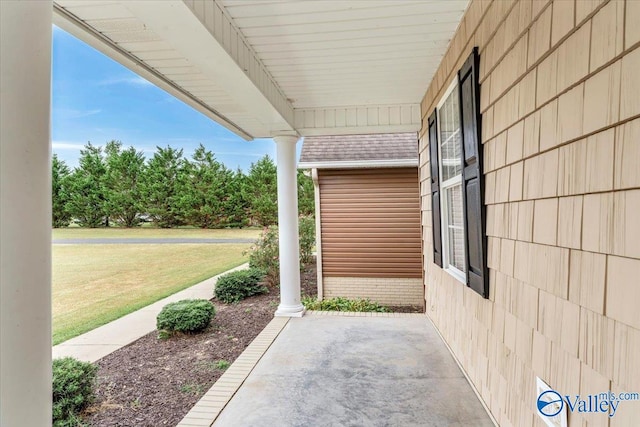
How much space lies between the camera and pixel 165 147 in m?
17.8

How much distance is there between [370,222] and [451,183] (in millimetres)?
3847

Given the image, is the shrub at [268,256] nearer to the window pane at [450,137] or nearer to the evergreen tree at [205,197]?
the window pane at [450,137]

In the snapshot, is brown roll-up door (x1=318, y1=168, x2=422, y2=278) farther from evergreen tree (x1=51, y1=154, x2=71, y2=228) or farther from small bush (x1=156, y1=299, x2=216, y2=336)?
evergreen tree (x1=51, y1=154, x2=71, y2=228)

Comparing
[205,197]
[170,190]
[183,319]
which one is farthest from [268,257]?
[170,190]

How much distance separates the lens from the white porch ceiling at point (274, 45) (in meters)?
2.11

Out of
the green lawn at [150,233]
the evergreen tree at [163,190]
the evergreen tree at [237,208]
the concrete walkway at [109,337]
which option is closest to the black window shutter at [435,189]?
the concrete walkway at [109,337]

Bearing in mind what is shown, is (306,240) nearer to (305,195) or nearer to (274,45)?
(305,195)

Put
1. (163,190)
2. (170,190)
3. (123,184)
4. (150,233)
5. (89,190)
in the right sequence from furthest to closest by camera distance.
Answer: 1. (170,190)
2. (163,190)
3. (150,233)
4. (123,184)
5. (89,190)

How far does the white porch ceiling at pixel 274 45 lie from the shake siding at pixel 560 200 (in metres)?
0.73

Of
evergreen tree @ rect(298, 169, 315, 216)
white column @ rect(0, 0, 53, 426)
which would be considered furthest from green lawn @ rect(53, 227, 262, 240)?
white column @ rect(0, 0, 53, 426)

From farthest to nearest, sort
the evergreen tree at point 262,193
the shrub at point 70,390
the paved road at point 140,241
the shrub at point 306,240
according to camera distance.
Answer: the evergreen tree at point 262,193
the paved road at point 140,241
the shrub at point 306,240
the shrub at point 70,390

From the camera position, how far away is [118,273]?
31.8ft

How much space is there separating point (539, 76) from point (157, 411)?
3.29 meters

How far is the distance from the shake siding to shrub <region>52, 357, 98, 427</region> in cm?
296
